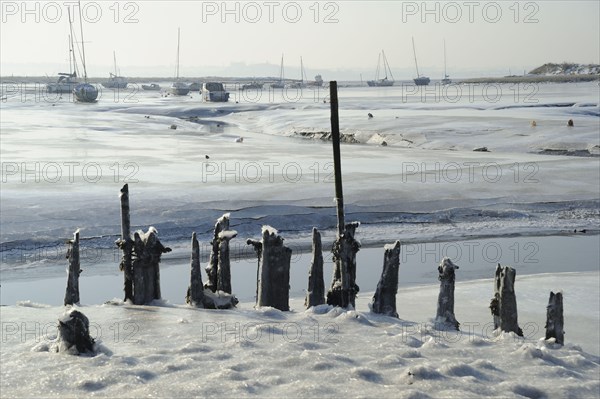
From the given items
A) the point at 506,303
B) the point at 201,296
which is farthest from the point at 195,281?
the point at 506,303

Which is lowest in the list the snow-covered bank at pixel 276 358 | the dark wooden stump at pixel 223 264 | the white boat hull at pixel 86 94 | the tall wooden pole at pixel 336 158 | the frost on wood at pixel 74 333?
the snow-covered bank at pixel 276 358

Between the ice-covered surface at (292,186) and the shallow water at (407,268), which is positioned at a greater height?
the ice-covered surface at (292,186)

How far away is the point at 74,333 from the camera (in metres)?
6.88

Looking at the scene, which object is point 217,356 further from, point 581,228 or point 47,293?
point 581,228

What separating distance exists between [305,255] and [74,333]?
8.08 metres

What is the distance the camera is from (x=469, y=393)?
20.5ft

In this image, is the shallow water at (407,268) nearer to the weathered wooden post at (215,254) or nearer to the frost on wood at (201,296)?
the weathered wooden post at (215,254)

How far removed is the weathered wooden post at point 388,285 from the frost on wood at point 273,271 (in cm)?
96

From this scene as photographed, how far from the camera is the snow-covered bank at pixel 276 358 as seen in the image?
6.23 meters

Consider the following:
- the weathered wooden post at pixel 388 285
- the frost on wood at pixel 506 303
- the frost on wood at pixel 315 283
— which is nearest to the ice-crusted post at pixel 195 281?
the frost on wood at pixel 315 283

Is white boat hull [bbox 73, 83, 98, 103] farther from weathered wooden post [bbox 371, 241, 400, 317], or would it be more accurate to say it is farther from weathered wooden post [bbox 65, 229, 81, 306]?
weathered wooden post [bbox 371, 241, 400, 317]

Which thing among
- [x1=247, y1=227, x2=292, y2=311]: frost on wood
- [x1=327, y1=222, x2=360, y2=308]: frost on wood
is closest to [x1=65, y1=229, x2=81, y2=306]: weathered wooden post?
[x1=247, y1=227, x2=292, y2=311]: frost on wood

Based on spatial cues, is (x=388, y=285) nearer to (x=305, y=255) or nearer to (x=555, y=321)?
(x=555, y=321)

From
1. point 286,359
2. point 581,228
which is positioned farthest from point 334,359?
point 581,228
